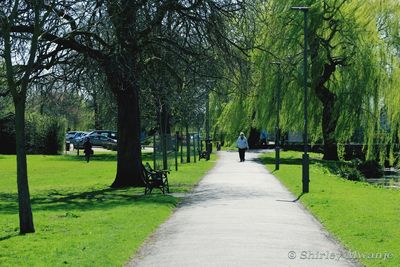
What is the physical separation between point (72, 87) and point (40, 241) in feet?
40.3

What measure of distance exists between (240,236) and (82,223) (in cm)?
379

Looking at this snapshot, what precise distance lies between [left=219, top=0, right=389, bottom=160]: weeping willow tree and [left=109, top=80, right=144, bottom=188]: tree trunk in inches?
504

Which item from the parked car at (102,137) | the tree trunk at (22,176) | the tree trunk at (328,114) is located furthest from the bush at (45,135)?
the tree trunk at (22,176)

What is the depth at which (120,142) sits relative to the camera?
24219mm

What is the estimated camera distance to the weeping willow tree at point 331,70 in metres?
36.6

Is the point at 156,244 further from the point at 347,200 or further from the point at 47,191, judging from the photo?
the point at 47,191

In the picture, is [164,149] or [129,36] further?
[164,149]

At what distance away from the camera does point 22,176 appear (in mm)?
12445

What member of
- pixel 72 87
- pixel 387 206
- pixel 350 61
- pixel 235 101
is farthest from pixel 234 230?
pixel 235 101

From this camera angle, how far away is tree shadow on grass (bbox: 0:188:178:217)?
57.6 ft

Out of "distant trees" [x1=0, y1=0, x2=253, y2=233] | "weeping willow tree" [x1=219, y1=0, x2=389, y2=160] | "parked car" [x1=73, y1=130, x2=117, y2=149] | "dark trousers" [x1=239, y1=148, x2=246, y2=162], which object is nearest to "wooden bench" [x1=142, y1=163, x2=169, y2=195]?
"distant trees" [x1=0, y1=0, x2=253, y2=233]
